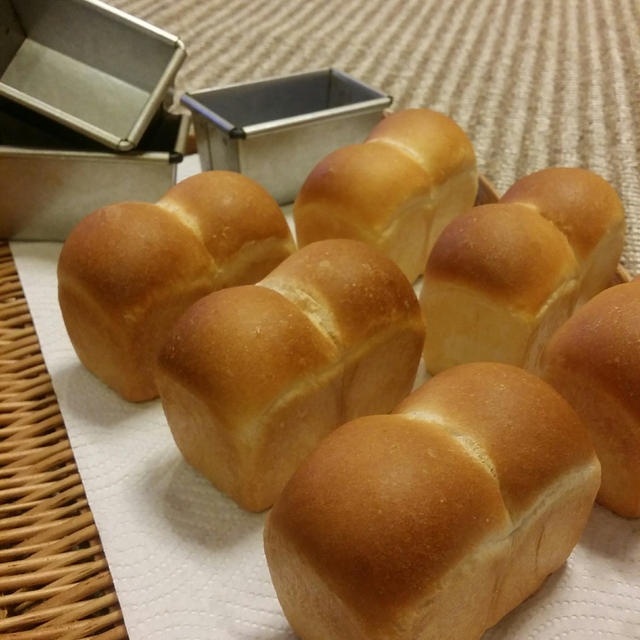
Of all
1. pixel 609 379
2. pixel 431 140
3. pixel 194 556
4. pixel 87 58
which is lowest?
pixel 194 556

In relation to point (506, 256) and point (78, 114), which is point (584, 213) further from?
point (78, 114)

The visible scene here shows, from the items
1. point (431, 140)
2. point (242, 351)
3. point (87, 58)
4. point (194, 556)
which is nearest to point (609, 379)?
point (242, 351)

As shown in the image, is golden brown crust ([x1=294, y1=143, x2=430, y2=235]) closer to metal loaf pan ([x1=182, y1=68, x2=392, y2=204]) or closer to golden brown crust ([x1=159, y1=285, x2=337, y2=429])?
metal loaf pan ([x1=182, y1=68, x2=392, y2=204])

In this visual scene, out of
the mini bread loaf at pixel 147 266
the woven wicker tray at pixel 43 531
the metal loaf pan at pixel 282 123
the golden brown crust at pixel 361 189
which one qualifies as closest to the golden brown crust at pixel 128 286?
the mini bread loaf at pixel 147 266

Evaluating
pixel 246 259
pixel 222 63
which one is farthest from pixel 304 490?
pixel 222 63

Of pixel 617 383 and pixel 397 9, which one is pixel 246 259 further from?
pixel 397 9

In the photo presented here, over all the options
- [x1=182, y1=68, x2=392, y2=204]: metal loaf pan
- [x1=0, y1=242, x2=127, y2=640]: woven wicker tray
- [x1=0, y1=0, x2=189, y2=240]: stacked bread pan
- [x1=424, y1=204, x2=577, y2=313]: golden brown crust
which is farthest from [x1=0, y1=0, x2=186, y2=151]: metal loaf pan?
[x1=424, y1=204, x2=577, y2=313]: golden brown crust
